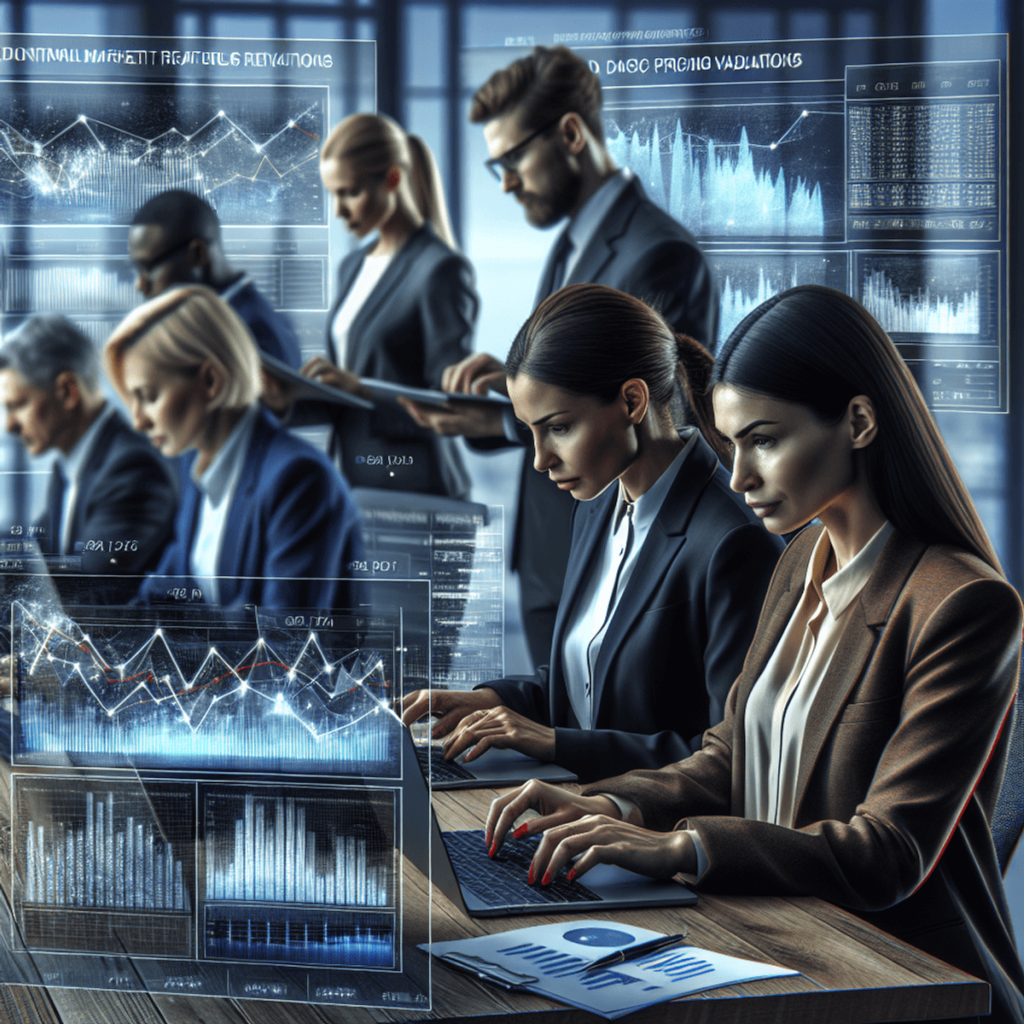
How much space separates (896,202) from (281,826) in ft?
6.72

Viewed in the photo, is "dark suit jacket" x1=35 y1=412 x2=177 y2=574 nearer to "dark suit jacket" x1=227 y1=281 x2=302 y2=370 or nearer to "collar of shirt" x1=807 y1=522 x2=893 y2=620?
"dark suit jacket" x1=227 y1=281 x2=302 y2=370

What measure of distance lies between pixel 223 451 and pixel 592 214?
992mm

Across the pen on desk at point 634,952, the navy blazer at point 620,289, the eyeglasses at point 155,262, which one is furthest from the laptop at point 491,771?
the eyeglasses at point 155,262

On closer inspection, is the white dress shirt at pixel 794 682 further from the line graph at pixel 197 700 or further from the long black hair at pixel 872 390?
the line graph at pixel 197 700

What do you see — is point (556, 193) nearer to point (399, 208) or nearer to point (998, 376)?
point (399, 208)

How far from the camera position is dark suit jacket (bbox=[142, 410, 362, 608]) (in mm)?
2637

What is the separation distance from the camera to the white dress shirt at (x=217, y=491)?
268cm

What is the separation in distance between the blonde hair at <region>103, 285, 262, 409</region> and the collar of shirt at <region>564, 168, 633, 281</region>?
753 mm

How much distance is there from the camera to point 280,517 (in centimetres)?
266

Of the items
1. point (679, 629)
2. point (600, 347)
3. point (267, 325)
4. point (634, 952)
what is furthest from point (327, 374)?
point (634, 952)

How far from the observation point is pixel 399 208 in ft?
8.79

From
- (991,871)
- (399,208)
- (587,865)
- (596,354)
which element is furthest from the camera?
(399,208)

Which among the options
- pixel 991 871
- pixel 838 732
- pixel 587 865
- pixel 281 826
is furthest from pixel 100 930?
pixel 991 871

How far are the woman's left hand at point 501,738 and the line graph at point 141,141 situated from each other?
4.73 feet
